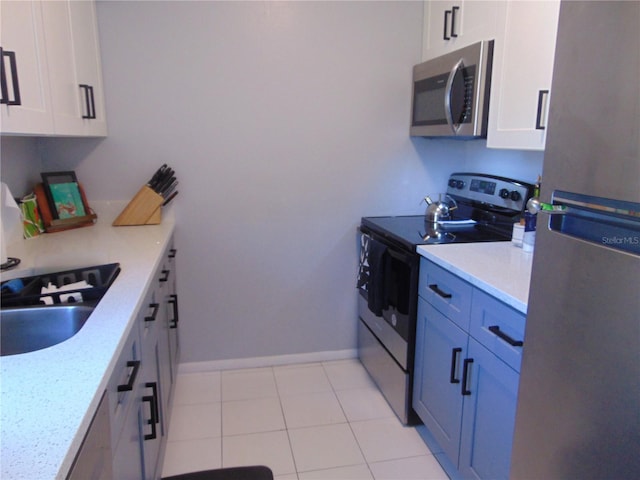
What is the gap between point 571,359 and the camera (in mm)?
930

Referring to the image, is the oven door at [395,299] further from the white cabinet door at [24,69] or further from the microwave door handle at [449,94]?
the white cabinet door at [24,69]

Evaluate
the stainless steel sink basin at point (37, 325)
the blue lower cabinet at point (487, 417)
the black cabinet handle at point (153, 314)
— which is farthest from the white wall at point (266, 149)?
the stainless steel sink basin at point (37, 325)

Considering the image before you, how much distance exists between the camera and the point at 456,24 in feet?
7.50

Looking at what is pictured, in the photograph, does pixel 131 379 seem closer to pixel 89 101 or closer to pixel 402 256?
pixel 402 256

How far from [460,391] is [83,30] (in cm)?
225

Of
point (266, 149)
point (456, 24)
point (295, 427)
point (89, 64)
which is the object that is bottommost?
point (295, 427)

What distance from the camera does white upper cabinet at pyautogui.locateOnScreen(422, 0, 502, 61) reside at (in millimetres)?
2018

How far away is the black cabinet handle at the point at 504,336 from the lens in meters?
1.40

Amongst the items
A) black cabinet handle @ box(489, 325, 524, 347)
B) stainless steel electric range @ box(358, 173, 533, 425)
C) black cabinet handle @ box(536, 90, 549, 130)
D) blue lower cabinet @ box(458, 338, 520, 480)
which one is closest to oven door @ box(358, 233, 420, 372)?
stainless steel electric range @ box(358, 173, 533, 425)

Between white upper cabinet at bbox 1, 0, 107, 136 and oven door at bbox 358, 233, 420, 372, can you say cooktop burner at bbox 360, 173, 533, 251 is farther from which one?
white upper cabinet at bbox 1, 0, 107, 136

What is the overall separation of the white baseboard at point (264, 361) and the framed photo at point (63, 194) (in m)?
1.08

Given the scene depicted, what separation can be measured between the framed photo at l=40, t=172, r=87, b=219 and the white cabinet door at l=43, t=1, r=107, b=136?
31 centimetres

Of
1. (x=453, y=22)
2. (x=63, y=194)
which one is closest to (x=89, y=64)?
(x=63, y=194)

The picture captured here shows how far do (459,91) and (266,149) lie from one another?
1.08 metres
